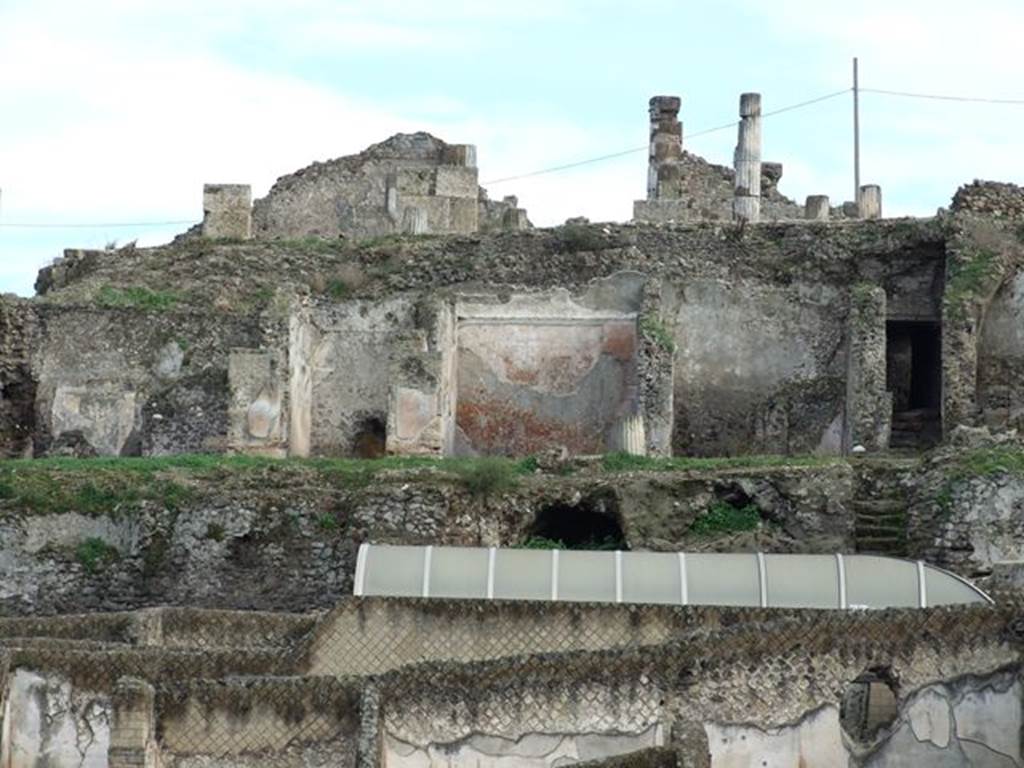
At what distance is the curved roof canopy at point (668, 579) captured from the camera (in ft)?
123

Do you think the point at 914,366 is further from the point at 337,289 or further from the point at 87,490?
the point at 87,490

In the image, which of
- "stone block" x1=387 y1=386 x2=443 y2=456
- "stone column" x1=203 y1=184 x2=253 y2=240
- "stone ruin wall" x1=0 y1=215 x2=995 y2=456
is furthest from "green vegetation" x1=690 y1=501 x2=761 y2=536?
"stone column" x1=203 y1=184 x2=253 y2=240

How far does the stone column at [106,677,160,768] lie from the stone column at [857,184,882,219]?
29.4 metres

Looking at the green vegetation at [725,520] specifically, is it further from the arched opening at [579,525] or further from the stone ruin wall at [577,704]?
the stone ruin wall at [577,704]

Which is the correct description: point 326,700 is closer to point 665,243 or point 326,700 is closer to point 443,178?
point 665,243

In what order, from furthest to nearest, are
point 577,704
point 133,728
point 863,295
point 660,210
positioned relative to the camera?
point 660,210, point 863,295, point 577,704, point 133,728

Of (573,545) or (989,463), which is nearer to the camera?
(989,463)

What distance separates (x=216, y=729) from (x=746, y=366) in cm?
1934

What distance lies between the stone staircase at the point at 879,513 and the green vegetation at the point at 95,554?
1058 centimetres

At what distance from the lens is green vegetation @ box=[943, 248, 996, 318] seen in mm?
48594

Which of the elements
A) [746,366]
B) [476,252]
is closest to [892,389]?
[746,366]

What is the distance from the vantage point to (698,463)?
44250 millimetres

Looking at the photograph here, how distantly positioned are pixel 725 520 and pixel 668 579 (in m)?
5.23

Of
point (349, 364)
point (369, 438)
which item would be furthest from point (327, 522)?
point (349, 364)
